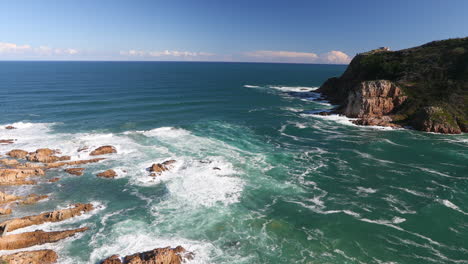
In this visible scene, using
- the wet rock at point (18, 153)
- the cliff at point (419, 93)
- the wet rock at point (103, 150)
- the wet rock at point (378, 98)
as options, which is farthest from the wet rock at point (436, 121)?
the wet rock at point (18, 153)

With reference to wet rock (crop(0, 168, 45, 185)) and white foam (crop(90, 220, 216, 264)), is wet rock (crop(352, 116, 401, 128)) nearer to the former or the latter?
white foam (crop(90, 220, 216, 264))

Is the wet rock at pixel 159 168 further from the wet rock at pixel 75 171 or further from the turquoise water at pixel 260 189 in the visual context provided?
the wet rock at pixel 75 171

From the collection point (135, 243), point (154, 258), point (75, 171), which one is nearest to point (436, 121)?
point (154, 258)

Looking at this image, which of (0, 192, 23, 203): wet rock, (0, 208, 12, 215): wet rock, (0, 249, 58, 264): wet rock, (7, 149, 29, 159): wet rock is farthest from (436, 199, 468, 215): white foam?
(7, 149, 29, 159): wet rock

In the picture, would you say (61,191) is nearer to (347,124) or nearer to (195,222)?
(195,222)

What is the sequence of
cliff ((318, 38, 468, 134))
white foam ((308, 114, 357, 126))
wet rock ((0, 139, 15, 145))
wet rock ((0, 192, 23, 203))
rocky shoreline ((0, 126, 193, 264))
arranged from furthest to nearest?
white foam ((308, 114, 357, 126)) < cliff ((318, 38, 468, 134)) < wet rock ((0, 139, 15, 145)) < wet rock ((0, 192, 23, 203)) < rocky shoreline ((0, 126, 193, 264))

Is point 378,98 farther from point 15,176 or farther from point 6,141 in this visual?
point 6,141
